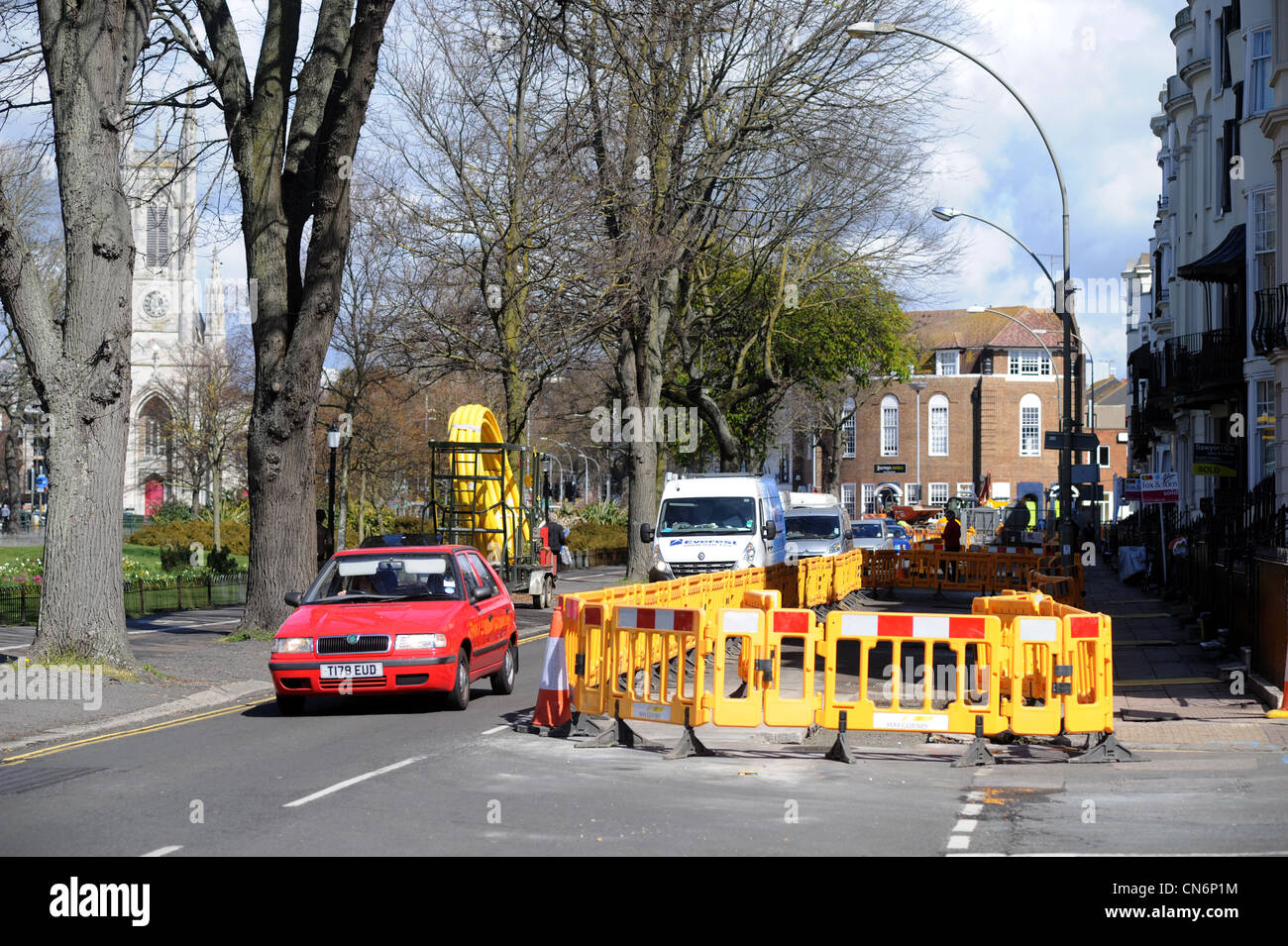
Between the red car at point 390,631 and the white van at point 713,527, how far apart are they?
9.79 m

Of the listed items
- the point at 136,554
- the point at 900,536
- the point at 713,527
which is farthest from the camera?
the point at 900,536

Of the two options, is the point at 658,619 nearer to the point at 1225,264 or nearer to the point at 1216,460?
the point at 1216,460

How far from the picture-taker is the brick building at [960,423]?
101875mm

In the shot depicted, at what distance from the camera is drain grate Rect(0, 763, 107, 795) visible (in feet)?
33.1

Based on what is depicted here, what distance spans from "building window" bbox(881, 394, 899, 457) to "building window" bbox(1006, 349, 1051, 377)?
322 inches

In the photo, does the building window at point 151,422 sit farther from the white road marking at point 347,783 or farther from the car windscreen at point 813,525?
the white road marking at point 347,783

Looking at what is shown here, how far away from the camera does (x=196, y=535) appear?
52688mm

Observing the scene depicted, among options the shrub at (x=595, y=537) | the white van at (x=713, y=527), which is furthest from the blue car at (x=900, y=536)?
the white van at (x=713, y=527)

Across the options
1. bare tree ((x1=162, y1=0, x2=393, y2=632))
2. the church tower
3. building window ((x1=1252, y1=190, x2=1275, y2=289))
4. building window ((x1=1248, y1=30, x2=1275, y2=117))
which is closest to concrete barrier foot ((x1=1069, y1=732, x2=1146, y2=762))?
bare tree ((x1=162, y1=0, x2=393, y2=632))

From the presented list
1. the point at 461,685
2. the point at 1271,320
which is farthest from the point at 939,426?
the point at 461,685

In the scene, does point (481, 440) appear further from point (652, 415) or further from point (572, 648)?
point (572, 648)

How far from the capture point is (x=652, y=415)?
109 feet

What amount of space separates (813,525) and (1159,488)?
7660 millimetres
